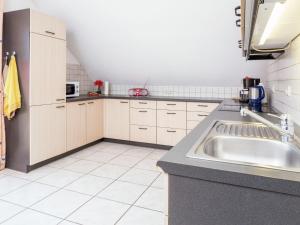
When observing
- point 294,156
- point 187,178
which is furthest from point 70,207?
point 294,156

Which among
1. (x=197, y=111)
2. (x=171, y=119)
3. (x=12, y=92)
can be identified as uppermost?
(x=12, y=92)

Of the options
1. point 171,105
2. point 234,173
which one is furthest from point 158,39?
point 234,173

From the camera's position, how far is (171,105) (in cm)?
409

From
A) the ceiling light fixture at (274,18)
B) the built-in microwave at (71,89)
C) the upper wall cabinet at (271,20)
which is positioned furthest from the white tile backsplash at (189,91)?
the ceiling light fixture at (274,18)

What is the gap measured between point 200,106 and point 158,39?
4.15ft

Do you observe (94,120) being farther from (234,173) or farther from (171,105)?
(234,173)

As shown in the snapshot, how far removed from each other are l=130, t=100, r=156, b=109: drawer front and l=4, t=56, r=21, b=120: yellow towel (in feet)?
6.33

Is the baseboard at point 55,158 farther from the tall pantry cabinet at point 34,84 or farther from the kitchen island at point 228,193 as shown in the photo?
the kitchen island at point 228,193

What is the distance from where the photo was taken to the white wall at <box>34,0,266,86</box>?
10.2ft

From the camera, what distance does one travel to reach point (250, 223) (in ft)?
2.51

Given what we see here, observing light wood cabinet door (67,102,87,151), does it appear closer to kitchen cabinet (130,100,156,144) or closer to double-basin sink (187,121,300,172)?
kitchen cabinet (130,100,156,144)

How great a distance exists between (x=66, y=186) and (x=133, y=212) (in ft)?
3.02

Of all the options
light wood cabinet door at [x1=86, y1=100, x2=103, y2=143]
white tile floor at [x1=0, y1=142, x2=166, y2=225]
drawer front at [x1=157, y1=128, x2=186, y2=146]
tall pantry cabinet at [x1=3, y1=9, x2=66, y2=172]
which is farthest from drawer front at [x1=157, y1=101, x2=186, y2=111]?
tall pantry cabinet at [x1=3, y1=9, x2=66, y2=172]

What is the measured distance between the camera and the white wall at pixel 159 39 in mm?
3111
